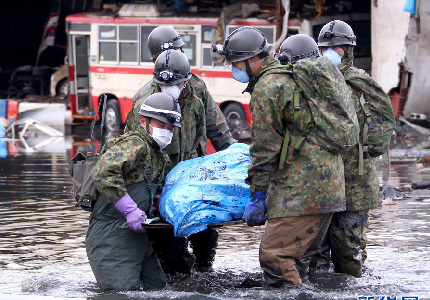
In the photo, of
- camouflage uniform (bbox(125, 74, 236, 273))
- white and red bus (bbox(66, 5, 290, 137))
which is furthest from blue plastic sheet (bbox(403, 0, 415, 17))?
camouflage uniform (bbox(125, 74, 236, 273))

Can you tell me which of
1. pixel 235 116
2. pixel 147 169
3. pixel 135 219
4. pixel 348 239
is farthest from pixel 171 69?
pixel 235 116

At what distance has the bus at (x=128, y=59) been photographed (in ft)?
66.9

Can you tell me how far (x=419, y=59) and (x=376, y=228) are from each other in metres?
9.93

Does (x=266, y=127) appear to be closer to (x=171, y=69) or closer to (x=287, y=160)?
(x=287, y=160)

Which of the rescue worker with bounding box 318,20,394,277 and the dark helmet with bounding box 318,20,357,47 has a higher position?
the dark helmet with bounding box 318,20,357,47

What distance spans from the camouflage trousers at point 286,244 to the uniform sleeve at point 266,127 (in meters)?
0.30

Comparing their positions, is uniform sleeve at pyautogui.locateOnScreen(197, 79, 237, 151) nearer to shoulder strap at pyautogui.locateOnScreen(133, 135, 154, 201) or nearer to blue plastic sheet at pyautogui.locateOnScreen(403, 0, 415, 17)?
shoulder strap at pyautogui.locateOnScreen(133, 135, 154, 201)

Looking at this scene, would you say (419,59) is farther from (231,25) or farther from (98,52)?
(98,52)

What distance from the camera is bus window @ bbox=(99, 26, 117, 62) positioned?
22.2 metres

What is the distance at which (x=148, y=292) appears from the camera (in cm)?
574

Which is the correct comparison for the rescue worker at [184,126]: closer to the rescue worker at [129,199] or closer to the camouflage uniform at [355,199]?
the rescue worker at [129,199]

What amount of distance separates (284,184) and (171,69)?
1372 millimetres

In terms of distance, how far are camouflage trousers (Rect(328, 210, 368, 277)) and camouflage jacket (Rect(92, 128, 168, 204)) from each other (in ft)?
4.59

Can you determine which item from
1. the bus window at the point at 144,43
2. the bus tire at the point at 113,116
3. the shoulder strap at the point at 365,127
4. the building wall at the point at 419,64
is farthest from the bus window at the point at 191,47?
the shoulder strap at the point at 365,127
